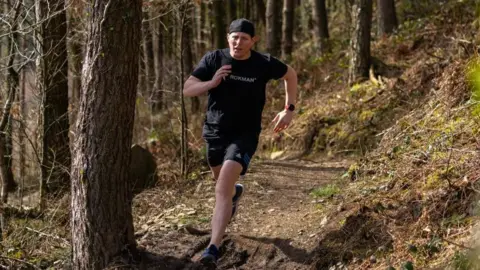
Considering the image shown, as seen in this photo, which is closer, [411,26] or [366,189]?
[366,189]

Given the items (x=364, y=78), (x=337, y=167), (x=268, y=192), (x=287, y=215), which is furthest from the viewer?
(x=364, y=78)

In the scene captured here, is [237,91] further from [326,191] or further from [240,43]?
[326,191]

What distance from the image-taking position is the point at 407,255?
4.44 metres

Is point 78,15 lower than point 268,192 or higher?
higher

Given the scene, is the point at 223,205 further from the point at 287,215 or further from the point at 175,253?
the point at 287,215

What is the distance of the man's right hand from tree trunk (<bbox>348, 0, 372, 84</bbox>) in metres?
6.38

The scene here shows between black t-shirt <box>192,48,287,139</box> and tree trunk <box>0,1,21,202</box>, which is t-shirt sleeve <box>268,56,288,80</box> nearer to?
black t-shirt <box>192,48,287,139</box>

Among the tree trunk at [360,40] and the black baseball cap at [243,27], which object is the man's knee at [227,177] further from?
the tree trunk at [360,40]

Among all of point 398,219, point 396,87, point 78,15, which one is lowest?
point 398,219

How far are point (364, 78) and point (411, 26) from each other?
4.07m

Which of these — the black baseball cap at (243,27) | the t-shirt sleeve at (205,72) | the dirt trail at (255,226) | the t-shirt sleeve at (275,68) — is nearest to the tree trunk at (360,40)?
the dirt trail at (255,226)

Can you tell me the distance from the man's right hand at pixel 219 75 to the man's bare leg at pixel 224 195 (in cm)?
71

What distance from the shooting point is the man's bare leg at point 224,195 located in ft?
16.8

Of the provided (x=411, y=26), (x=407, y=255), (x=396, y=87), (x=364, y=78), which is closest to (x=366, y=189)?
(x=407, y=255)
